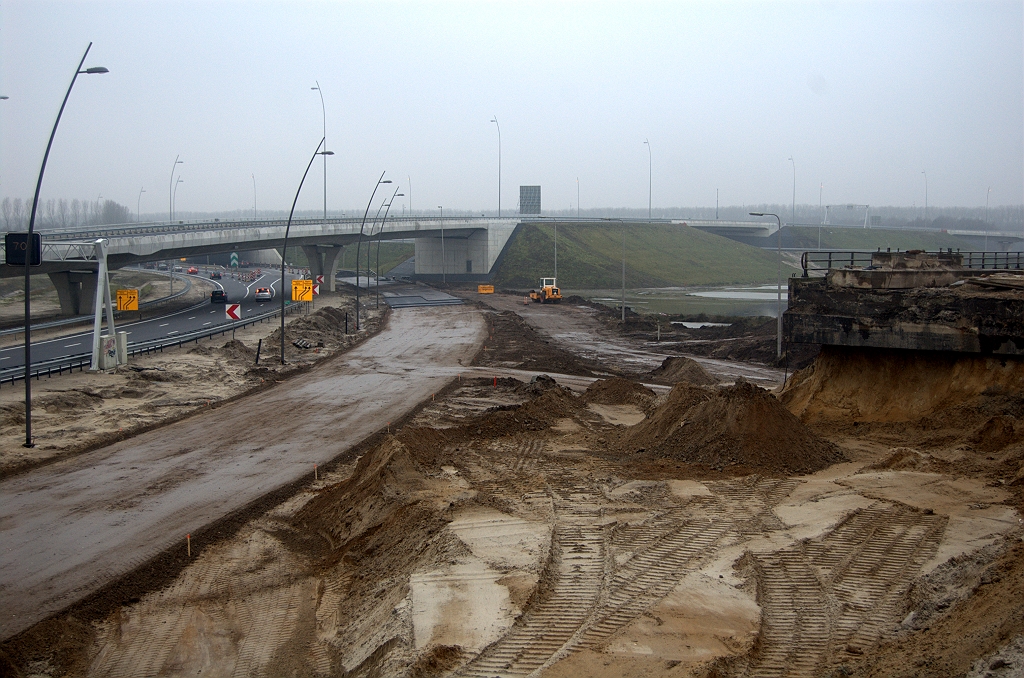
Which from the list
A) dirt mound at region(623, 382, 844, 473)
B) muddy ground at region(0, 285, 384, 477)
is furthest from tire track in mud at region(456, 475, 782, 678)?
muddy ground at region(0, 285, 384, 477)

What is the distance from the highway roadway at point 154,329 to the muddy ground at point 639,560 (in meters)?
23.7

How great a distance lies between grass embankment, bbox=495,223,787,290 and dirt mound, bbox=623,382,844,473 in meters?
66.9

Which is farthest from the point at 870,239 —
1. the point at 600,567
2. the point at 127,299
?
the point at 600,567

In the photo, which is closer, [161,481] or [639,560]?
[639,560]

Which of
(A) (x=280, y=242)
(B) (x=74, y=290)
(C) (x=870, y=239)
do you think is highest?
(C) (x=870, y=239)

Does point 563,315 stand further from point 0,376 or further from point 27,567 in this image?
point 27,567

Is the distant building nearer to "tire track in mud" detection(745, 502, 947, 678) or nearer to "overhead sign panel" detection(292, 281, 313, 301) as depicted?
"overhead sign panel" detection(292, 281, 313, 301)

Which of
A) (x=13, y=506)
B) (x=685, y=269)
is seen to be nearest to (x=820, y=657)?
(x=13, y=506)

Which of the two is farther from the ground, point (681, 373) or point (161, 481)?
point (681, 373)

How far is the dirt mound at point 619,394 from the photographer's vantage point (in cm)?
2633

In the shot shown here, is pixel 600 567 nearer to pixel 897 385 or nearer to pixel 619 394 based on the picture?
pixel 897 385

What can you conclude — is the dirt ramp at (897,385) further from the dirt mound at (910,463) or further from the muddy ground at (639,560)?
the dirt mound at (910,463)

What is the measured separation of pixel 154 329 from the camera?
1825 inches

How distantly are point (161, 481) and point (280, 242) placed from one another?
5014 cm
